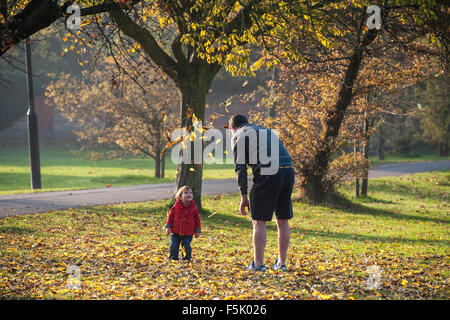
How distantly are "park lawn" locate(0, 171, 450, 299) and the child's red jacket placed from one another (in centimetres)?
47

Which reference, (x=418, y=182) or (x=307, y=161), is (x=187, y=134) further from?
(x=418, y=182)

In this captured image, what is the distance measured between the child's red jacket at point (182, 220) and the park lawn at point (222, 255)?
466 mm

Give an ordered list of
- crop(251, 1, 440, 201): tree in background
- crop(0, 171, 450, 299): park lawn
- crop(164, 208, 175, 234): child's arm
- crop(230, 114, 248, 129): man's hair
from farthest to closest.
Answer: crop(251, 1, 440, 201): tree in background, crop(164, 208, 175, 234): child's arm, crop(230, 114, 248, 129): man's hair, crop(0, 171, 450, 299): park lawn

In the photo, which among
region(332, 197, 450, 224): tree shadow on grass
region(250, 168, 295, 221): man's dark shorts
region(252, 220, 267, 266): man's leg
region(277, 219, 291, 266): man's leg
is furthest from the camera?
region(332, 197, 450, 224): tree shadow on grass

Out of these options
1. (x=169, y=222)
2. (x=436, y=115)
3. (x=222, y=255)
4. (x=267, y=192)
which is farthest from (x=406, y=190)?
(x=267, y=192)

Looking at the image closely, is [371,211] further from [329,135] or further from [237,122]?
[237,122]

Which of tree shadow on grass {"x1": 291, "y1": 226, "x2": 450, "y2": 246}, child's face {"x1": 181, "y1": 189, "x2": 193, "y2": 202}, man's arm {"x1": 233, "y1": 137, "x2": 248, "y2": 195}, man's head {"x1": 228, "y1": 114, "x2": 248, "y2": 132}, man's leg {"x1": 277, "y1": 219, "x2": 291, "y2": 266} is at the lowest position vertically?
tree shadow on grass {"x1": 291, "y1": 226, "x2": 450, "y2": 246}

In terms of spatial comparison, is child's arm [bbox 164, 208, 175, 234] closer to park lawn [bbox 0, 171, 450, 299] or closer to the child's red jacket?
the child's red jacket

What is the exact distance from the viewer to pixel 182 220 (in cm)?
684

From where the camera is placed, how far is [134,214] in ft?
38.6

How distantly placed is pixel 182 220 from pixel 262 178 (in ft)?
5.47

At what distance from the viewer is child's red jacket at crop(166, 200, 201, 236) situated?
6.84 meters

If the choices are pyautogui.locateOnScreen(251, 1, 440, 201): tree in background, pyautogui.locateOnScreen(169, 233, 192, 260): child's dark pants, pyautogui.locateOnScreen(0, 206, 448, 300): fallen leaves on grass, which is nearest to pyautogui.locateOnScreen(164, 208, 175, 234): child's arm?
pyautogui.locateOnScreen(169, 233, 192, 260): child's dark pants

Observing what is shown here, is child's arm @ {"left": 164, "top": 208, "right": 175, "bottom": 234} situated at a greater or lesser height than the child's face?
lesser
